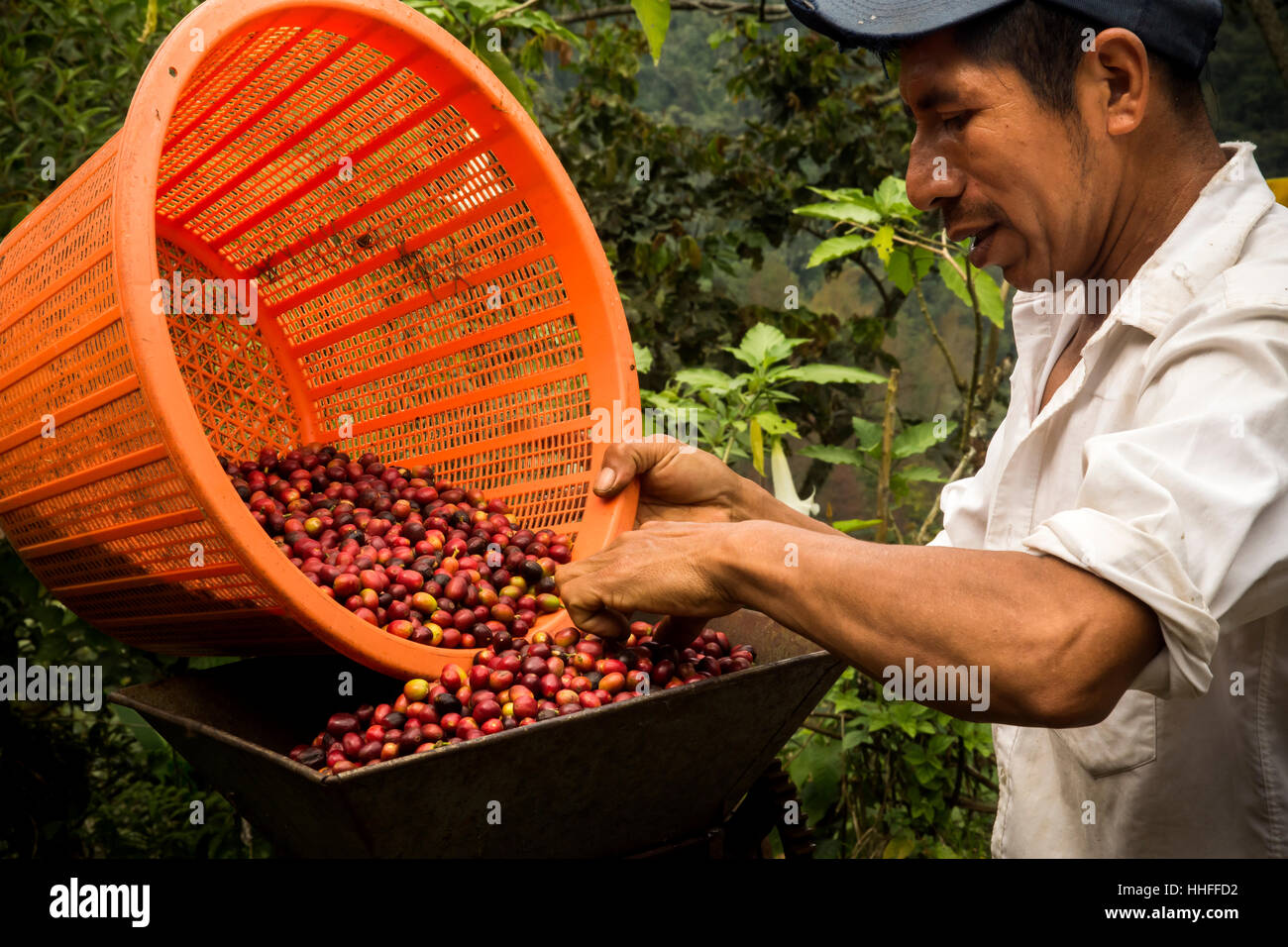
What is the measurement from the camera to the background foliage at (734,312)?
2.71 meters

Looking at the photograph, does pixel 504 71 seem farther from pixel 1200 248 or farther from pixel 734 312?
pixel 734 312

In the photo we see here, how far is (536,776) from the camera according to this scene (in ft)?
4.39

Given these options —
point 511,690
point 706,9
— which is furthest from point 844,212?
point 706,9

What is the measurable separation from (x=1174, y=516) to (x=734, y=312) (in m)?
3.67

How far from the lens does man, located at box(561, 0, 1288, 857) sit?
123cm

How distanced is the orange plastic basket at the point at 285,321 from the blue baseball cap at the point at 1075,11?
0.71 m

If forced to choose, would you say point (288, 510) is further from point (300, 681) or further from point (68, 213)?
point (68, 213)

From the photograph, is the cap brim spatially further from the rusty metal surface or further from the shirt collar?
the rusty metal surface

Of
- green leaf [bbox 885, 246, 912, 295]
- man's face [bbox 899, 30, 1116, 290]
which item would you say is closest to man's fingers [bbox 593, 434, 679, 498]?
man's face [bbox 899, 30, 1116, 290]

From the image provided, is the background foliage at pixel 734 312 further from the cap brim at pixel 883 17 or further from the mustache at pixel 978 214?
the mustache at pixel 978 214

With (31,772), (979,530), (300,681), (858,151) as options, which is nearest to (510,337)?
(300,681)

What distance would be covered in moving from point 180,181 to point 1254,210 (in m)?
1.87

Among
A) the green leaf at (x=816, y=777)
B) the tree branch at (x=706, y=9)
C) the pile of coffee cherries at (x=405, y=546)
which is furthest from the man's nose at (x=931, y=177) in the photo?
the tree branch at (x=706, y=9)

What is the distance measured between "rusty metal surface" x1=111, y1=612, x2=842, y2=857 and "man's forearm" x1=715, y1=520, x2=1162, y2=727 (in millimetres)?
146
